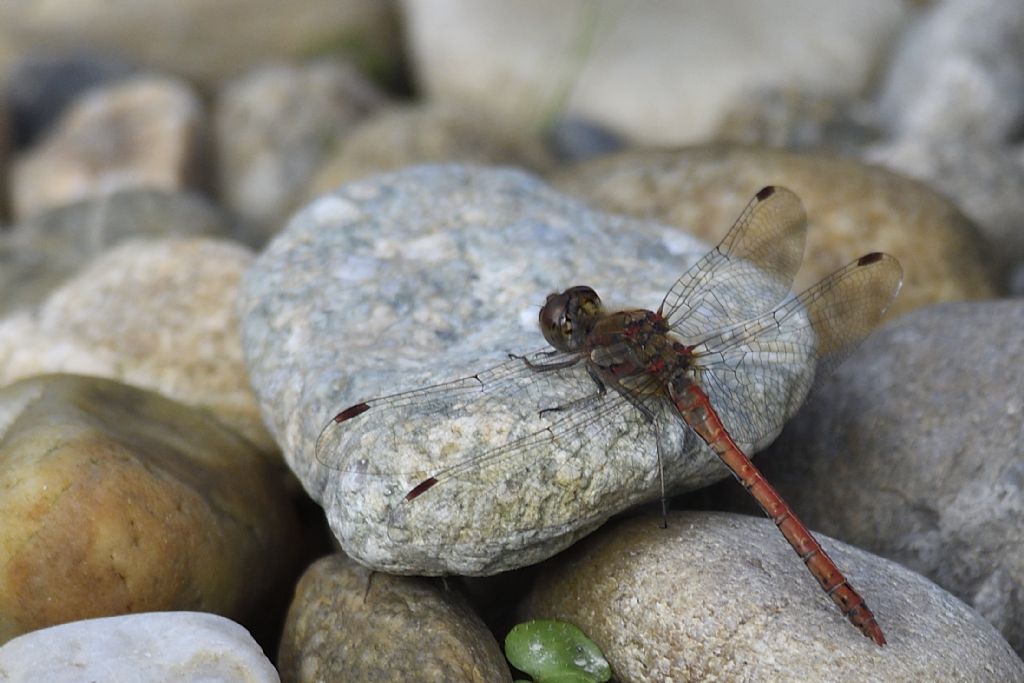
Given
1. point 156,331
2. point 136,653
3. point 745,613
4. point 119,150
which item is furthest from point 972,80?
point 136,653

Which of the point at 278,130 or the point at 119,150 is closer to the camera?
the point at 119,150

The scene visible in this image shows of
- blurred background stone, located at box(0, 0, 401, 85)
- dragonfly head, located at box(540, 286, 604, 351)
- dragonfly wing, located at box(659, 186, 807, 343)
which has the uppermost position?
dragonfly wing, located at box(659, 186, 807, 343)

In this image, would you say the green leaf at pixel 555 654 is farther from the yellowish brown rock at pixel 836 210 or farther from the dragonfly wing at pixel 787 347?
the yellowish brown rock at pixel 836 210

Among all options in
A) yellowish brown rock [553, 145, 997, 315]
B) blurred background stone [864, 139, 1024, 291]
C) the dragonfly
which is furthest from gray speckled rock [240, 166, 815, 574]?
blurred background stone [864, 139, 1024, 291]

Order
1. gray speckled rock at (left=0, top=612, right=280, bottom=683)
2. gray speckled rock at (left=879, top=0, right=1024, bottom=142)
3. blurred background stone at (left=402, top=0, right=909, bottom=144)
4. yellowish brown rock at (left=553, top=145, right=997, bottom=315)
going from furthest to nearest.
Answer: blurred background stone at (left=402, top=0, right=909, bottom=144)
gray speckled rock at (left=879, top=0, right=1024, bottom=142)
yellowish brown rock at (left=553, top=145, right=997, bottom=315)
gray speckled rock at (left=0, top=612, right=280, bottom=683)

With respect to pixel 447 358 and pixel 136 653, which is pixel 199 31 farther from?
pixel 136 653

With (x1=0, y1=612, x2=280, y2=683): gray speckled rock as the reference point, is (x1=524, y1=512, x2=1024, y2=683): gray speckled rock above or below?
above

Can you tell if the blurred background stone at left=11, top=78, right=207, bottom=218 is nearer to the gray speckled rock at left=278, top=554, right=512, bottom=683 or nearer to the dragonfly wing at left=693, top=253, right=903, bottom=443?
the gray speckled rock at left=278, top=554, right=512, bottom=683
